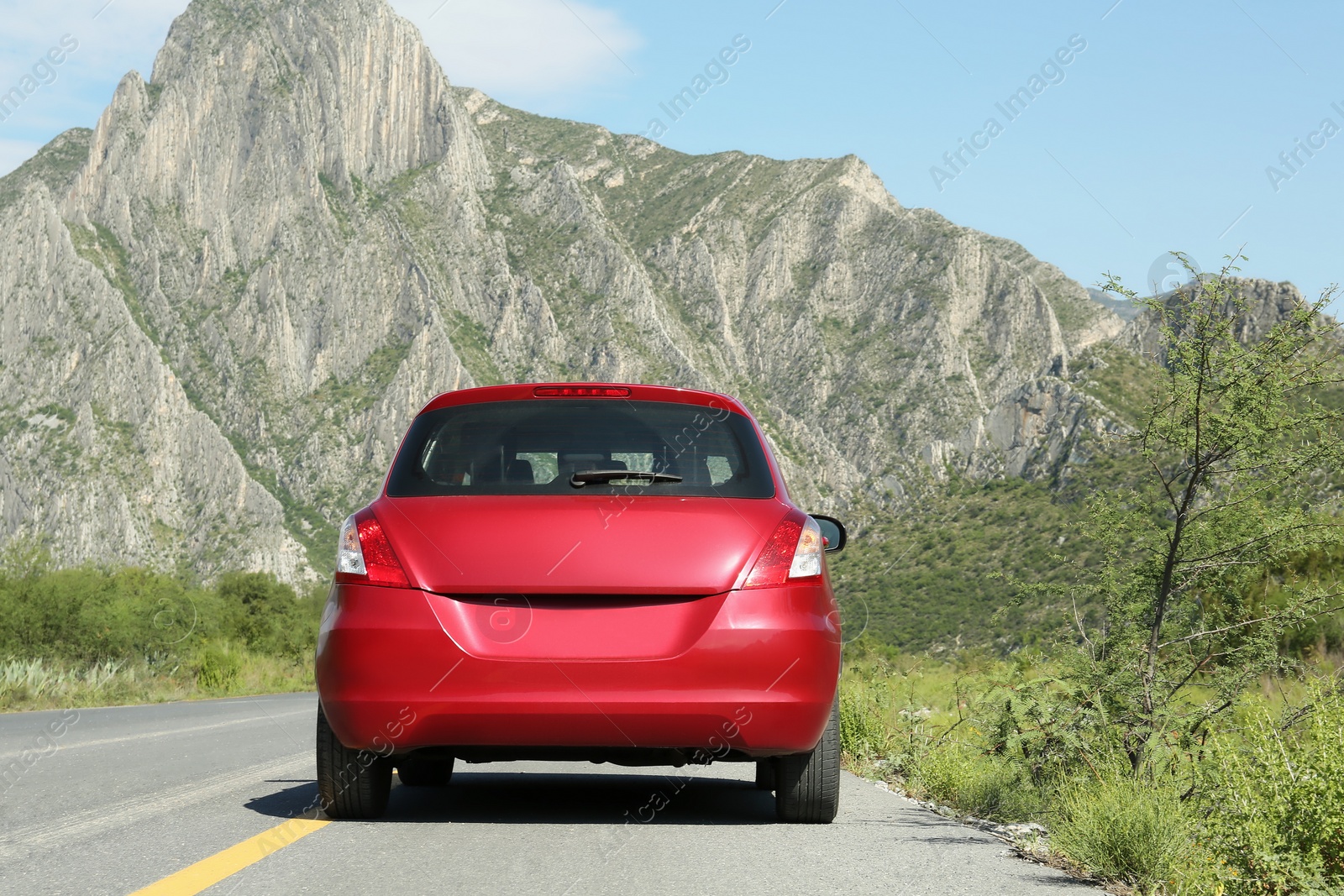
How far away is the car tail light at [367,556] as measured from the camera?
4.92 m

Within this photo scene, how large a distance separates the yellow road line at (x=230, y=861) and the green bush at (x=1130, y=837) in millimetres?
2998

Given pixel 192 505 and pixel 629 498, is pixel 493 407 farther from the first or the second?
pixel 192 505

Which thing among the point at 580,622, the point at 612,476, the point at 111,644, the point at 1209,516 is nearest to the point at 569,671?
the point at 580,622

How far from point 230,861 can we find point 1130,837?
3.23 meters

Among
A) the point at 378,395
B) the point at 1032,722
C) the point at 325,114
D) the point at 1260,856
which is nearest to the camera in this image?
the point at 1260,856

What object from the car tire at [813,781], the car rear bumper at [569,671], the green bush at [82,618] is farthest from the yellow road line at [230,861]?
the green bush at [82,618]

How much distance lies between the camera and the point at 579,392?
566 centimetres

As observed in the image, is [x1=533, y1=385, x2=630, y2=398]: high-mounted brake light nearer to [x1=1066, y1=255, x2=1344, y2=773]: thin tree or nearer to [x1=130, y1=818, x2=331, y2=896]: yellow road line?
[x1=130, y1=818, x2=331, y2=896]: yellow road line

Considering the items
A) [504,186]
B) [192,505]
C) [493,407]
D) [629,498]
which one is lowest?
[192,505]

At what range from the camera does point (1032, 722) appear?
688 cm

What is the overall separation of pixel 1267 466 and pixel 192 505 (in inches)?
5059

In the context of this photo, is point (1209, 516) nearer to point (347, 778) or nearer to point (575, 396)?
point (575, 396)

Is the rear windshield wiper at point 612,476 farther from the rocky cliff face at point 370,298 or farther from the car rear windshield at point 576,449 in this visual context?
the rocky cliff face at point 370,298

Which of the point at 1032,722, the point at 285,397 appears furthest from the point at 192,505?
the point at 1032,722
